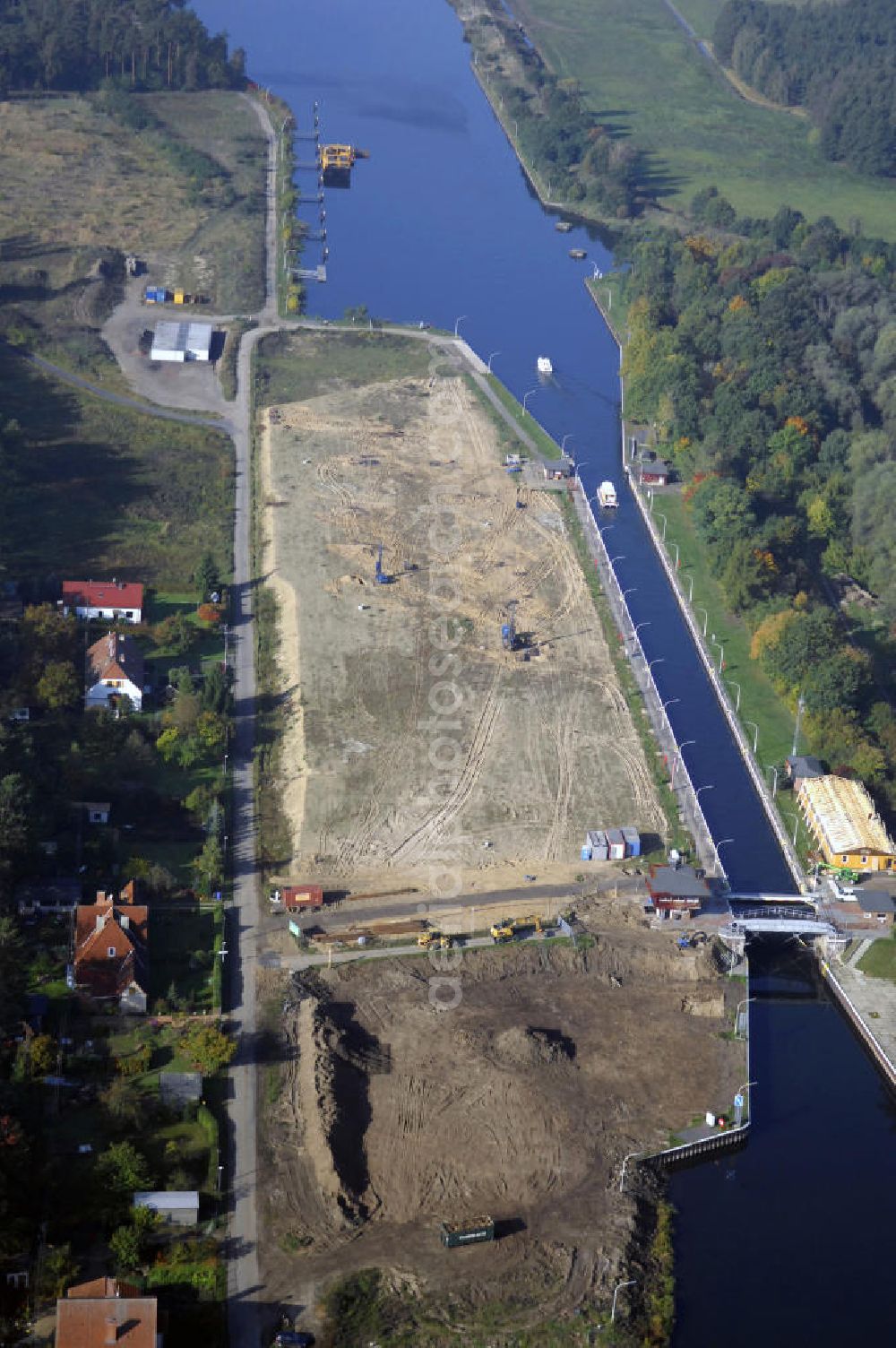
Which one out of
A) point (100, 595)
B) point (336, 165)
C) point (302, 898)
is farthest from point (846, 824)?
point (336, 165)

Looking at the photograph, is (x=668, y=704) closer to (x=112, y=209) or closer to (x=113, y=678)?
(x=113, y=678)

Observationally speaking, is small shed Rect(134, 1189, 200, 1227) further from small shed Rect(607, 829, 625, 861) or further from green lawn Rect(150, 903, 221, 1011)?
small shed Rect(607, 829, 625, 861)

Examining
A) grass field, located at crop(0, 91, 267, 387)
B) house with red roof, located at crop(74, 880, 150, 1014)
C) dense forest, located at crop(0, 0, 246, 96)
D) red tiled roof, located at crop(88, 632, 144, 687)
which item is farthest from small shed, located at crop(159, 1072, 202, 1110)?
dense forest, located at crop(0, 0, 246, 96)

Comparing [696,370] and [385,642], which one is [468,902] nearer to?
[385,642]

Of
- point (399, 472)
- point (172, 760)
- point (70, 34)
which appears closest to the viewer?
point (172, 760)

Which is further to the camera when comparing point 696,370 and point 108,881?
point 696,370

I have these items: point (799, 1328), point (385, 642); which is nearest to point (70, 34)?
point (385, 642)

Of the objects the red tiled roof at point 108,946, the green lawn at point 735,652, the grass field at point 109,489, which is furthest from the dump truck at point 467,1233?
the grass field at point 109,489

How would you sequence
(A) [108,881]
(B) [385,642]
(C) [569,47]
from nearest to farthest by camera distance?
(A) [108,881] → (B) [385,642] → (C) [569,47]

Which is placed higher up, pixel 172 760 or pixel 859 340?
pixel 859 340
